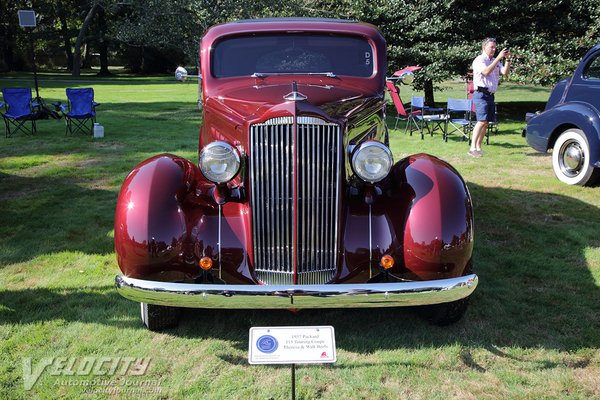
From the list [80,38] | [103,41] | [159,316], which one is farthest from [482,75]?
[103,41]

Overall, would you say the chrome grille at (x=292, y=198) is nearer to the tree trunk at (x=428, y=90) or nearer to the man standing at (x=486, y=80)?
the man standing at (x=486, y=80)

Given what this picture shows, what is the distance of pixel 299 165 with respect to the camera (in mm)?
2918

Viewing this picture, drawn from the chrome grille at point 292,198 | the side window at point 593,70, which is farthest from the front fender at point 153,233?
the side window at point 593,70

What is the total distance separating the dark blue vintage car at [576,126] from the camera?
6.48 m

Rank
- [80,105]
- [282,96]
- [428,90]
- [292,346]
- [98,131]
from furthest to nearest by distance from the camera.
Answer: [428,90], [80,105], [98,131], [282,96], [292,346]

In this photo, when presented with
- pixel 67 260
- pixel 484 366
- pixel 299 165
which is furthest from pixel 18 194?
pixel 484 366

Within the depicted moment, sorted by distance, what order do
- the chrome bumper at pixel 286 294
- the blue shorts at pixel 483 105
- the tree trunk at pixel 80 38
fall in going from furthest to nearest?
the tree trunk at pixel 80 38 < the blue shorts at pixel 483 105 < the chrome bumper at pixel 286 294

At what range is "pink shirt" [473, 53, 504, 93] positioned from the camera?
320 inches

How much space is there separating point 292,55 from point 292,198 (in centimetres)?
180

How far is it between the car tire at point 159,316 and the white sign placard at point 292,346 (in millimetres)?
1066

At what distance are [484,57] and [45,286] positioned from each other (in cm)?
716

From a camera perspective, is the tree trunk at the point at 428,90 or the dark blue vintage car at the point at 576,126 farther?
the tree trunk at the point at 428,90

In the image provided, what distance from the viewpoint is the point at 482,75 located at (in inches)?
320

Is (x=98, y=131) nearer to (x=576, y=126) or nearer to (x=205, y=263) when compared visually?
(x=205, y=263)
